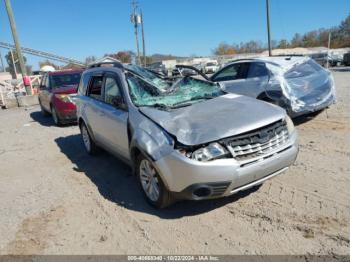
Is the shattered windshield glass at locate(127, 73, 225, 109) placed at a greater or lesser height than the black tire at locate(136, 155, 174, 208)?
greater

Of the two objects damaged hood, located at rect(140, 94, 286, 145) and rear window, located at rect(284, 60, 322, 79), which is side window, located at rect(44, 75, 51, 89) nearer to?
rear window, located at rect(284, 60, 322, 79)

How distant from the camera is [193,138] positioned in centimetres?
330

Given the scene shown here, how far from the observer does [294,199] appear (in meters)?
3.80

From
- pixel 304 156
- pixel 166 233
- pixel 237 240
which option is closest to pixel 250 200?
pixel 237 240

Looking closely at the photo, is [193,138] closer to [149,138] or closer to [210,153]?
[210,153]

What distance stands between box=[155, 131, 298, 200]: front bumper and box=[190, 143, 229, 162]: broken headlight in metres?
0.06

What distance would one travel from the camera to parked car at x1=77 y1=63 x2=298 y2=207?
3.26 m

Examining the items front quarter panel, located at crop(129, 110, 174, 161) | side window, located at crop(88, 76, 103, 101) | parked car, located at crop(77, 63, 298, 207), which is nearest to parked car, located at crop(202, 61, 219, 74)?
side window, located at crop(88, 76, 103, 101)

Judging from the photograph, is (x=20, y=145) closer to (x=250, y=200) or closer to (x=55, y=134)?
(x=55, y=134)

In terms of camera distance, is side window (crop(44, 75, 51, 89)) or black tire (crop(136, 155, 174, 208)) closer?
black tire (crop(136, 155, 174, 208))

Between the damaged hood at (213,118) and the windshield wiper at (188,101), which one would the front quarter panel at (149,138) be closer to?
the damaged hood at (213,118)

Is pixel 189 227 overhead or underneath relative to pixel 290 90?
underneath

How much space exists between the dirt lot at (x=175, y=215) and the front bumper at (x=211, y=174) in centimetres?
42

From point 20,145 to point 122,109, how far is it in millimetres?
5092
